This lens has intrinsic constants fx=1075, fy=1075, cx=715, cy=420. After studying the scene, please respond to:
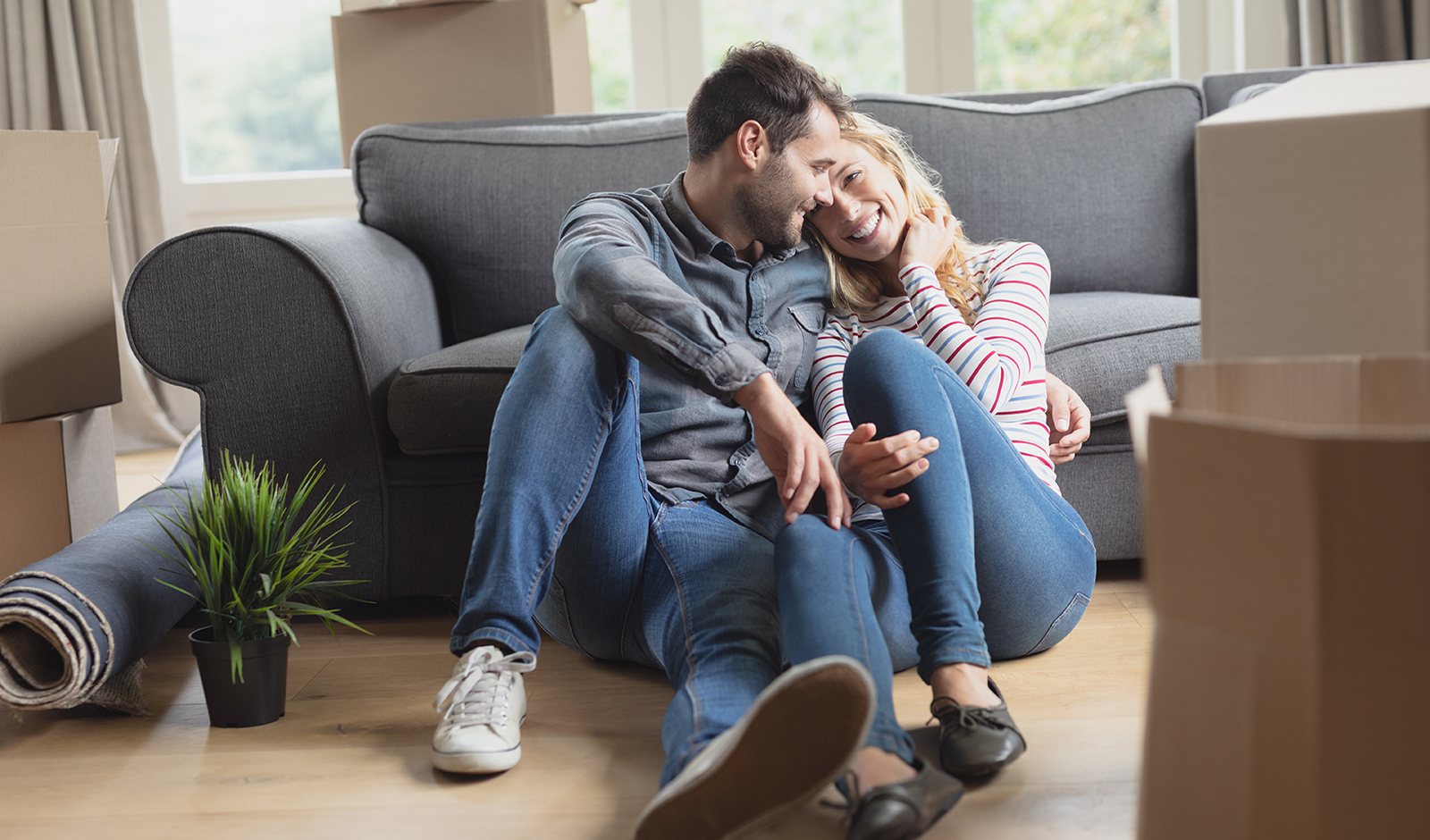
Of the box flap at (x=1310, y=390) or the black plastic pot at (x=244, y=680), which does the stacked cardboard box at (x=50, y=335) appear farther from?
the box flap at (x=1310, y=390)

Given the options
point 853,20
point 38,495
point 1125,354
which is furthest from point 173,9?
point 1125,354

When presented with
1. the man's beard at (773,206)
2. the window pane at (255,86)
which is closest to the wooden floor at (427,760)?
the man's beard at (773,206)

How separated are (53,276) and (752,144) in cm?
108

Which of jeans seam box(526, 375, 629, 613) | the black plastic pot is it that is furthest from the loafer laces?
the black plastic pot

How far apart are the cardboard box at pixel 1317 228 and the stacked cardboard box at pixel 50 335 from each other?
1.57 metres

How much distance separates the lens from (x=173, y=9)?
3.53m

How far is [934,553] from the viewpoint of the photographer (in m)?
1.03

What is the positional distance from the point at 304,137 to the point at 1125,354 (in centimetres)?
305

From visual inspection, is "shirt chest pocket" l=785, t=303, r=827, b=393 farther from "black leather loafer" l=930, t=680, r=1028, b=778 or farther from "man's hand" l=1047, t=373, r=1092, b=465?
"black leather loafer" l=930, t=680, r=1028, b=778

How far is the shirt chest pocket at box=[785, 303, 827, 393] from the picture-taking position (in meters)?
1.37

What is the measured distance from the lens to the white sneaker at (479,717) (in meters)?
1.07

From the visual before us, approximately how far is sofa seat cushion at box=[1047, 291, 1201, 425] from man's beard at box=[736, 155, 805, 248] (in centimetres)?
46

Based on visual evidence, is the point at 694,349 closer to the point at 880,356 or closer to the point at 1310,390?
the point at 880,356

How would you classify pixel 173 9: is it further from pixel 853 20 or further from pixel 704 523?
pixel 704 523
